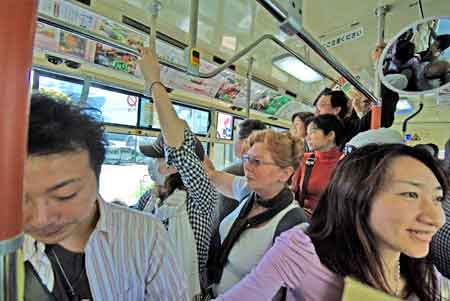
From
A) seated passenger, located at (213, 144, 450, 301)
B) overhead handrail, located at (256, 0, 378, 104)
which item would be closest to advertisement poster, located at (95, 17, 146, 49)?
overhead handrail, located at (256, 0, 378, 104)

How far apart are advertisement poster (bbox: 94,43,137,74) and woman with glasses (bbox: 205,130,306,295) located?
4.72ft

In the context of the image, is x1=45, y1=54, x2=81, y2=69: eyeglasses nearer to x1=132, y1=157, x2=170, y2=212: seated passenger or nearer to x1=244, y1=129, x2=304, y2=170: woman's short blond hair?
x1=132, y1=157, x2=170, y2=212: seated passenger

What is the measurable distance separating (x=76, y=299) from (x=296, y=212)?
968 millimetres

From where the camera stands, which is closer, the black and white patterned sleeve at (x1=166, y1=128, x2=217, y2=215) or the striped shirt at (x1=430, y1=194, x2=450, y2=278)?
the black and white patterned sleeve at (x1=166, y1=128, x2=217, y2=215)

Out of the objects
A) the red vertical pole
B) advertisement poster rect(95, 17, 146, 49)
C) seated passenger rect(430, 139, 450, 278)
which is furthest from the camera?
advertisement poster rect(95, 17, 146, 49)

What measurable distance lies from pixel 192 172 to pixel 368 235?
0.72 m

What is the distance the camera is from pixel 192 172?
1237mm

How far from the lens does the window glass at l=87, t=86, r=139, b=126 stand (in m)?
2.59

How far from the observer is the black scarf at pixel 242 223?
135 centimetres

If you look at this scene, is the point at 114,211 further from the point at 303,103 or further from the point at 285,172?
the point at 303,103

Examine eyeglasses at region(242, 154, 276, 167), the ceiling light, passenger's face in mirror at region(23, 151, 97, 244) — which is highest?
the ceiling light

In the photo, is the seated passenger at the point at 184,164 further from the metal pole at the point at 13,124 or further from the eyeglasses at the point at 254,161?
the metal pole at the point at 13,124

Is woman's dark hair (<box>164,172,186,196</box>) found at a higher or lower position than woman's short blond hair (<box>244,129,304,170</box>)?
lower

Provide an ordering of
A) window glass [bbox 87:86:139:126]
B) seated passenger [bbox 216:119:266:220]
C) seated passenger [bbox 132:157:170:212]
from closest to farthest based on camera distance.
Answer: seated passenger [bbox 132:157:170:212]
seated passenger [bbox 216:119:266:220]
window glass [bbox 87:86:139:126]
